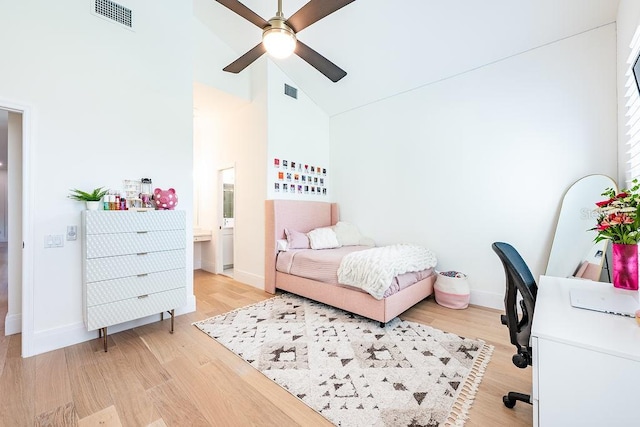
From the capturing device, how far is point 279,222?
3781 millimetres

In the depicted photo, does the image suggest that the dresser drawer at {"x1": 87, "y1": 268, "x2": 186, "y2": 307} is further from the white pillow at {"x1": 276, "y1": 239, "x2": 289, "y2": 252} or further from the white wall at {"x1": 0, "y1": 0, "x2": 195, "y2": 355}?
the white pillow at {"x1": 276, "y1": 239, "x2": 289, "y2": 252}

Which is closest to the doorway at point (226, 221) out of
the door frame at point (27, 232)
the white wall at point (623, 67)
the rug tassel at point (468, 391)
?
the door frame at point (27, 232)

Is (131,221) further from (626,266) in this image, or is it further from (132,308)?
(626,266)

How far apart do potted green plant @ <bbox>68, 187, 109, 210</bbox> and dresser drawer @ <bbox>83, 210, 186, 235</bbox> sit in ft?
0.30

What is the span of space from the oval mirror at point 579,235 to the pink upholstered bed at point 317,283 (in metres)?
1.31

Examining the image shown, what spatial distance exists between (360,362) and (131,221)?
2.35 metres

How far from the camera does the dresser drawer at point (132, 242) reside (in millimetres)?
2207

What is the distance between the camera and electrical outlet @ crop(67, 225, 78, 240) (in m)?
2.34

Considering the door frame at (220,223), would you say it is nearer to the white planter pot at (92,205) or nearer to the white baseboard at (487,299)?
the white planter pot at (92,205)

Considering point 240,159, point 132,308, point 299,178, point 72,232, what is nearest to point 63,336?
point 132,308

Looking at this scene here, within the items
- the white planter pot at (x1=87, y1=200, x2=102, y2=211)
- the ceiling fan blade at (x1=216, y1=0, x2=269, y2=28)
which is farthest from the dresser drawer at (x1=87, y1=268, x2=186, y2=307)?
the ceiling fan blade at (x1=216, y1=0, x2=269, y2=28)

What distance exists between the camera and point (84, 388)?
5.84 ft

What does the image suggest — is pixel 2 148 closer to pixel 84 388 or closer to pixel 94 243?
pixel 94 243

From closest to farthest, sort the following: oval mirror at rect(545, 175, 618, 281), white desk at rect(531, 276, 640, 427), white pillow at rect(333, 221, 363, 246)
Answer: white desk at rect(531, 276, 640, 427) → oval mirror at rect(545, 175, 618, 281) → white pillow at rect(333, 221, 363, 246)
